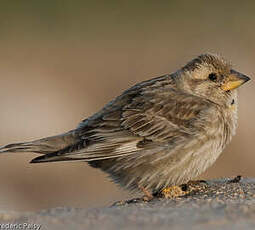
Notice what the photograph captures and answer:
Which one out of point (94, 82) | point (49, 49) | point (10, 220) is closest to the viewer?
point (10, 220)

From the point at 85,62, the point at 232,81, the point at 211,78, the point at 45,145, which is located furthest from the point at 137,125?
the point at 85,62

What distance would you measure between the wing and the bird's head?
0.82 ft

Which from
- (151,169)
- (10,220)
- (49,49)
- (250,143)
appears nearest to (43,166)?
(250,143)

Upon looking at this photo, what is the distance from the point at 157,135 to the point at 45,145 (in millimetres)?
1280

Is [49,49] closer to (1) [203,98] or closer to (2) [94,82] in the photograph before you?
(2) [94,82]

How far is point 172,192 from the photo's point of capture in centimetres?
863

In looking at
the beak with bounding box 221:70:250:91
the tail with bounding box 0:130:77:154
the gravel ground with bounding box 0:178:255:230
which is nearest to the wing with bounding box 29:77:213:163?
the tail with bounding box 0:130:77:154

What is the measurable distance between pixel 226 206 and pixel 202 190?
65.9 inches

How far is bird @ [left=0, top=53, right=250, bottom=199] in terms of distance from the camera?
8.53 metres

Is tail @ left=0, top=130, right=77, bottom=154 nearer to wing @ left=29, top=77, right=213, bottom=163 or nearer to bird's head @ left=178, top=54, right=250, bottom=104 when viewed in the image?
wing @ left=29, top=77, right=213, bottom=163

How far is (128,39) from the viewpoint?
21.7 meters

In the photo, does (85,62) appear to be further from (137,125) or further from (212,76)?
(137,125)

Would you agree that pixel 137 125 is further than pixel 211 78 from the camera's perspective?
No

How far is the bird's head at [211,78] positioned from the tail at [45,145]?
1.58 meters
